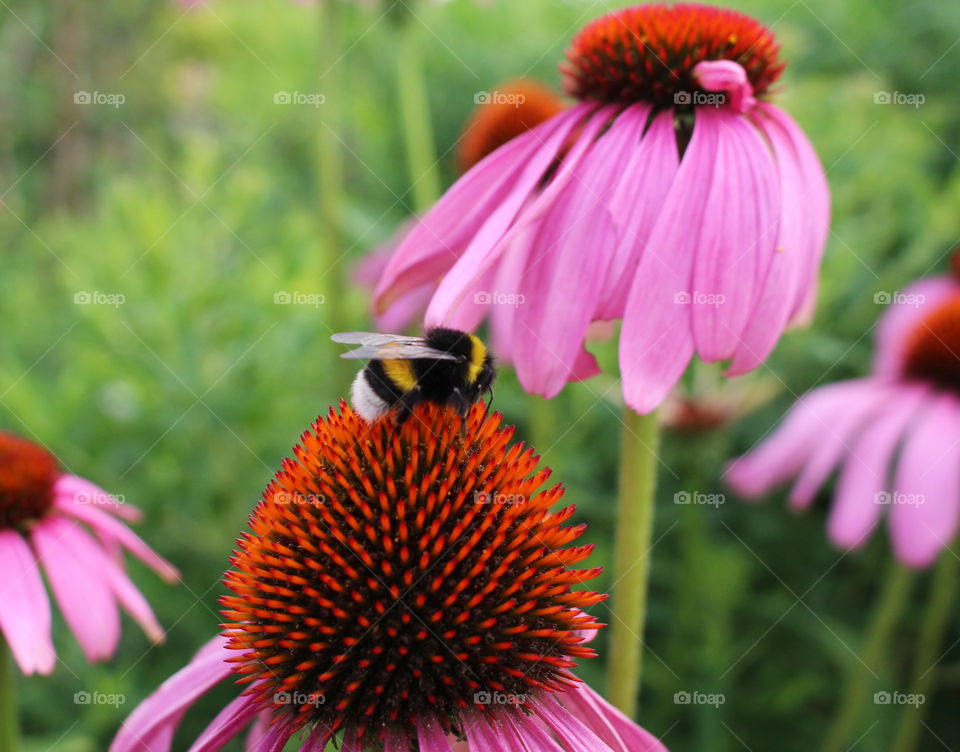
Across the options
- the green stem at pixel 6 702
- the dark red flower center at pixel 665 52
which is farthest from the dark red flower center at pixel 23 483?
the dark red flower center at pixel 665 52

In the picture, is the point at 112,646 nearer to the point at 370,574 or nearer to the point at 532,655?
the point at 370,574

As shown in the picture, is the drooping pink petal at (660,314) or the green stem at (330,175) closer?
the drooping pink petal at (660,314)

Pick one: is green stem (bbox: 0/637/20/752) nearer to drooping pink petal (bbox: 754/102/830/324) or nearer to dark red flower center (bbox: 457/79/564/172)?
drooping pink petal (bbox: 754/102/830/324)

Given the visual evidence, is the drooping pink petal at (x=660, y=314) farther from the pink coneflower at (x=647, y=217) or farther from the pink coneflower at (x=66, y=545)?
the pink coneflower at (x=66, y=545)

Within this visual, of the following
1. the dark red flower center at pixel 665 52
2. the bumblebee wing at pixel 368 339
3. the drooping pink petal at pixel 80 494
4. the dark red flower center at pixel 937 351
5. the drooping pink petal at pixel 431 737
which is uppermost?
the dark red flower center at pixel 665 52

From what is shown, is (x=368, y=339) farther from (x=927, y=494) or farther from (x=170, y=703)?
(x=927, y=494)

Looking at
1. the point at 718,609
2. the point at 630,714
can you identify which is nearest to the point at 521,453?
the point at 630,714
